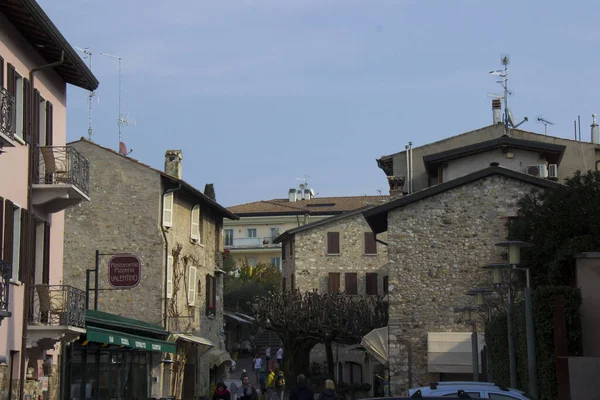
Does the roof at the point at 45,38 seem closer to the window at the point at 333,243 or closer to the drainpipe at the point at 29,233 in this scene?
the drainpipe at the point at 29,233

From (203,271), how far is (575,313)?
2480cm

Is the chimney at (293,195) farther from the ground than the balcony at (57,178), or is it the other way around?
the chimney at (293,195)


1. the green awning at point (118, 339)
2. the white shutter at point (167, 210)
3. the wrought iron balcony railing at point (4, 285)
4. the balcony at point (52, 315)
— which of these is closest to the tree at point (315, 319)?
the white shutter at point (167, 210)

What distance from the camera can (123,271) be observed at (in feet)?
99.0

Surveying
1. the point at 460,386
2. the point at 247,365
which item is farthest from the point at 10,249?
the point at 247,365

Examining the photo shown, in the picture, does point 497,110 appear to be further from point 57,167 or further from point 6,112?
point 6,112

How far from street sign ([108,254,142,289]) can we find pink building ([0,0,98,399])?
23.2 ft

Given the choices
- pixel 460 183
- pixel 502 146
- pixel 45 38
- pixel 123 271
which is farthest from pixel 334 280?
pixel 45 38

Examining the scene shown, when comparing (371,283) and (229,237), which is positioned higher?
(229,237)

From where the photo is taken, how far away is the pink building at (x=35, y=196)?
18.7 metres

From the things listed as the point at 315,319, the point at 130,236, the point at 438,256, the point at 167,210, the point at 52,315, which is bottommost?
the point at 52,315

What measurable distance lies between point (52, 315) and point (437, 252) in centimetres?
1654

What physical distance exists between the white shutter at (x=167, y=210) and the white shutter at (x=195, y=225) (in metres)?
3.53

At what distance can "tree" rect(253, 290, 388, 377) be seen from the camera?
46.2m
